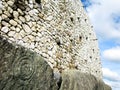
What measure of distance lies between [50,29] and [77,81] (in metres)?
2.23

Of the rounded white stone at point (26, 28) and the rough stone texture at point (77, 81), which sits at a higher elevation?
the rounded white stone at point (26, 28)

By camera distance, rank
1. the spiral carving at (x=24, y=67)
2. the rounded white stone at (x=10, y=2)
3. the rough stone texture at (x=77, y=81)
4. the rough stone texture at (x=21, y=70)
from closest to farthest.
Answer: the rough stone texture at (x=21, y=70) < the spiral carving at (x=24, y=67) < the rough stone texture at (x=77, y=81) < the rounded white stone at (x=10, y=2)

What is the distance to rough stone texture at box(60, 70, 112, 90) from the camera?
6.02 meters

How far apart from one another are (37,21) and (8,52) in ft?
11.8

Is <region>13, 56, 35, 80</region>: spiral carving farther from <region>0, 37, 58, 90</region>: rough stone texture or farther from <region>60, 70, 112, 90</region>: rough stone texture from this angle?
<region>60, 70, 112, 90</region>: rough stone texture

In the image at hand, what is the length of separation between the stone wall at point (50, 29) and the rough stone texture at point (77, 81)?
49.3 inches

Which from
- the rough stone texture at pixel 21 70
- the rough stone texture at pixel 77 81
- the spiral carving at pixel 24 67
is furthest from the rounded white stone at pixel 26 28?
the spiral carving at pixel 24 67

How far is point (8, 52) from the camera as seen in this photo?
3.89 m

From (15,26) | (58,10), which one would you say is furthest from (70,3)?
(15,26)

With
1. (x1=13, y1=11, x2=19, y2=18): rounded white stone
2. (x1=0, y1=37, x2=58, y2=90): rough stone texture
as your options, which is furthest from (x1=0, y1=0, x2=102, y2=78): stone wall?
(x1=0, y1=37, x2=58, y2=90): rough stone texture

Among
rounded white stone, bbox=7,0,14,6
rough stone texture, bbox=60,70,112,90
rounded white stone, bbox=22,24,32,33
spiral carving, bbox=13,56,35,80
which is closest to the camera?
spiral carving, bbox=13,56,35,80

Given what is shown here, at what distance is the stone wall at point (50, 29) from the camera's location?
654cm

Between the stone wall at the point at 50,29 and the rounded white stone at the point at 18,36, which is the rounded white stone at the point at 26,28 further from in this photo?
the rounded white stone at the point at 18,36

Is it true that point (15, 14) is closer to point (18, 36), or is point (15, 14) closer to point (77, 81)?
point (18, 36)
